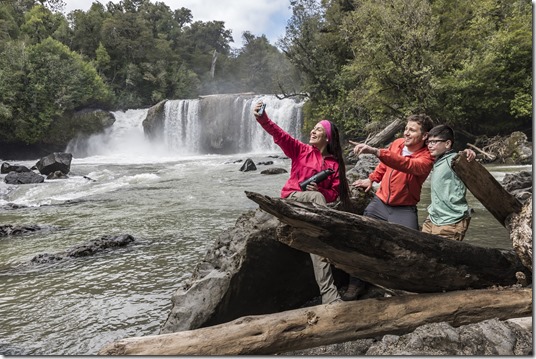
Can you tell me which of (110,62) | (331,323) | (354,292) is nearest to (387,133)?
(354,292)

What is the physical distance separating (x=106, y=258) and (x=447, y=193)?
5229mm

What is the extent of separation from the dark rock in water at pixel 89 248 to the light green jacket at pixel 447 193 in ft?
18.1

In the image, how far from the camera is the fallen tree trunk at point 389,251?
7.46 feet

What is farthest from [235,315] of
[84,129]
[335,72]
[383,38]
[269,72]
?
[269,72]

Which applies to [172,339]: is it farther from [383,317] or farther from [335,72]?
[335,72]

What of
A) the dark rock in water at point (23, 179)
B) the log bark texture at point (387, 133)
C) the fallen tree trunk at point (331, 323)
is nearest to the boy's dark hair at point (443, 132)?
the fallen tree trunk at point (331, 323)

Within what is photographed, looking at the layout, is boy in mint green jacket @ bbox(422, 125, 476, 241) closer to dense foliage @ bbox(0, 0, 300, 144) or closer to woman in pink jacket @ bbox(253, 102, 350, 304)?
woman in pink jacket @ bbox(253, 102, 350, 304)

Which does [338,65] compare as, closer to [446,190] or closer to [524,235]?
[446,190]

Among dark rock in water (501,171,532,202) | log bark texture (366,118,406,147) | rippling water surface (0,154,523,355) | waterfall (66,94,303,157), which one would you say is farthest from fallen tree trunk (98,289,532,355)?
waterfall (66,94,303,157)

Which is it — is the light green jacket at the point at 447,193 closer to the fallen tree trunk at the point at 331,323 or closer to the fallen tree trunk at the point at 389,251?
the fallen tree trunk at the point at 389,251

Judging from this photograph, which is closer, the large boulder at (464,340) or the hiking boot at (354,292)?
the large boulder at (464,340)

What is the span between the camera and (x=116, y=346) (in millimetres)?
2369

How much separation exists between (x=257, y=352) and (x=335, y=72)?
80.6ft

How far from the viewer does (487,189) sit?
9.77 feet
